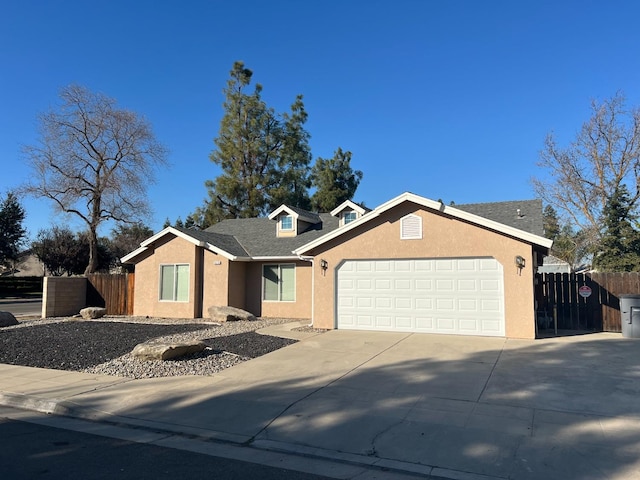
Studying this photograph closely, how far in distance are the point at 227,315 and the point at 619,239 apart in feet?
70.2

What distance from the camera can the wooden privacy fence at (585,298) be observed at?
46.5ft

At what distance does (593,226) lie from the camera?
29938 mm

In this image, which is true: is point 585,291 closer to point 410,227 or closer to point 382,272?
point 410,227

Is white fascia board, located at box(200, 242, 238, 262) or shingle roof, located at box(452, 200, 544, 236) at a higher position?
shingle roof, located at box(452, 200, 544, 236)

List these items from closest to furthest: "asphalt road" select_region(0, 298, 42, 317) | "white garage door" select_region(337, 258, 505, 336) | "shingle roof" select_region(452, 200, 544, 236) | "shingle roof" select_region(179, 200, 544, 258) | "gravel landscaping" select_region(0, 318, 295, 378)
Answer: "gravel landscaping" select_region(0, 318, 295, 378) → "white garage door" select_region(337, 258, 505, 336) → "shingle roof" select_region(452, 200, 544, 236) → "shingle roof" select_region(179, 200, 544, 258) → "asphalt road" select_region(0, 298, 42, 317)

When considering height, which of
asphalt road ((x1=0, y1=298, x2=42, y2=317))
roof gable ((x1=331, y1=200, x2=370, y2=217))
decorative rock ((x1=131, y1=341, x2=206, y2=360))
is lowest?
asphalt road ((x1=0, y1=298, x2=42, y2=317))

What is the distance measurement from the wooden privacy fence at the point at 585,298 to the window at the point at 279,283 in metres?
9.45

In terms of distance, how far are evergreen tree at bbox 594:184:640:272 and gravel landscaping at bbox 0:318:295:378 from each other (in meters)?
19.0

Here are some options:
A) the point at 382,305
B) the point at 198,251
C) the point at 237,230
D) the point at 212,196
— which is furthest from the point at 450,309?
the point at 212,196

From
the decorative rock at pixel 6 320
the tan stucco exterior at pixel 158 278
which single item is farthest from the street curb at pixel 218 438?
the decorative rock at pixel 6 320

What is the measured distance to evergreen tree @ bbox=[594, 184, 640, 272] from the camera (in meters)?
23.5

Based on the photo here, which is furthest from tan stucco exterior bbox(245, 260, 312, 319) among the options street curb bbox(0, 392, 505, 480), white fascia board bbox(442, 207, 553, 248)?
street curb bbox(0, 392, 505, 480)

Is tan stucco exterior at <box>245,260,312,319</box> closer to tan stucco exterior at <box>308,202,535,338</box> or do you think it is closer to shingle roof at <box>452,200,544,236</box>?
tan stucco exterior at <box>308,202,535,338</box>

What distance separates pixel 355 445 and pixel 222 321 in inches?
481
